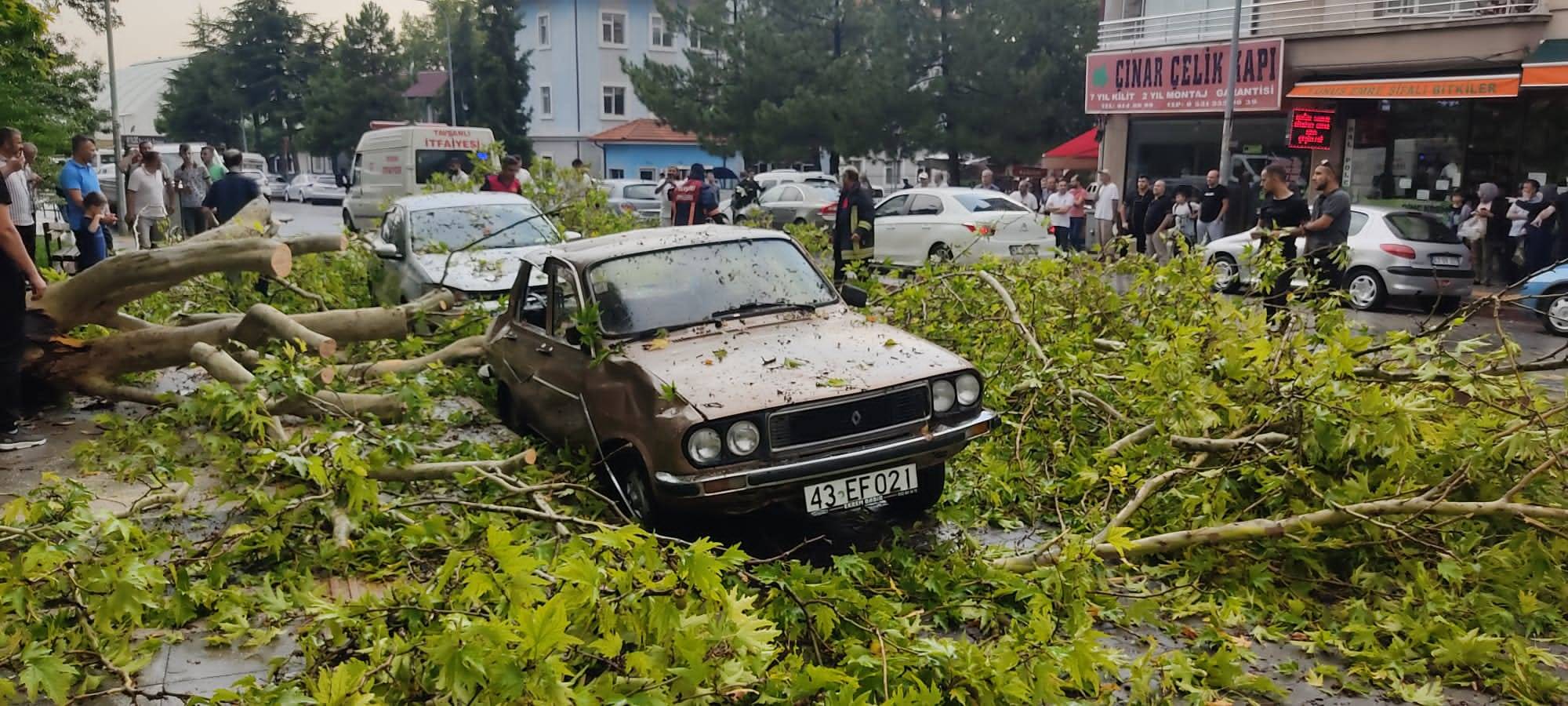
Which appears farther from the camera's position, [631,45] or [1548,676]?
[631,45]

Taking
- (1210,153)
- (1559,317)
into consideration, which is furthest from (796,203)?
(1559,317)

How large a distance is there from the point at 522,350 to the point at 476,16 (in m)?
53.5

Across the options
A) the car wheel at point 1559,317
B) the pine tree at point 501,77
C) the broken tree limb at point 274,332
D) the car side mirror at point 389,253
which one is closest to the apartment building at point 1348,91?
the car wheel at point 1559,317

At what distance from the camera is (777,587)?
434cm

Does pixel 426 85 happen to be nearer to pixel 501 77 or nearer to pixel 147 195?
pixel 501 77

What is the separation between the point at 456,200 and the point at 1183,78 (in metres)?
17.6

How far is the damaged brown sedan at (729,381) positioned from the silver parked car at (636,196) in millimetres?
24666

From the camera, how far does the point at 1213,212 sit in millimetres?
18672

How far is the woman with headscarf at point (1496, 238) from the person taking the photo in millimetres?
18391

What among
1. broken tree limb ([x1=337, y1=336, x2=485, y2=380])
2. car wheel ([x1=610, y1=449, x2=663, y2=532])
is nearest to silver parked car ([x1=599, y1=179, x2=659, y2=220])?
broken tree limb ([x1=337, y1=336, x2=485, y2=380])

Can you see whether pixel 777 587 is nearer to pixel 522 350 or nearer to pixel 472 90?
pixel 522 350

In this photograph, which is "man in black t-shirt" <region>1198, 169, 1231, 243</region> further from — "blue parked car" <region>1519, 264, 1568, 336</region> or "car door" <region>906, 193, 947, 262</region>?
"blue parked car" <region>1519, 264, 1568, 336</region>

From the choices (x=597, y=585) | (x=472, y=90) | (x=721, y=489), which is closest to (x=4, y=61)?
(x=721, y=489)

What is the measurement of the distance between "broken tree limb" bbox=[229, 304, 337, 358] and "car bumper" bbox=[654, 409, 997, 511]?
12.2ft
